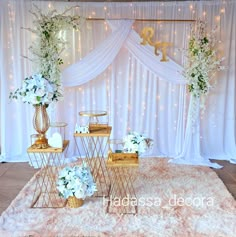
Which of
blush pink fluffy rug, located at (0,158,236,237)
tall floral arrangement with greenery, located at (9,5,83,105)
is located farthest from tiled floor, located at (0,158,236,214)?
tall floral arrangement with greenery, located at (9,5,83,105)

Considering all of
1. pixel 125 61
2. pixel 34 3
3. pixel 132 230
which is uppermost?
pixel 34 3

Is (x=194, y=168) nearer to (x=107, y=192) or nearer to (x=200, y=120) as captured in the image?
(x=200, y=120)

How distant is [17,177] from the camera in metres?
3.66

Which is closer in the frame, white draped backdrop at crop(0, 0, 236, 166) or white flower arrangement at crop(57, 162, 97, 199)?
white flower arrangement at crop(57, 162, 97, 199)

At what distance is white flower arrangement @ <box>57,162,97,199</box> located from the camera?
2.67m

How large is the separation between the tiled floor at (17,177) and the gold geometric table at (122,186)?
1.11 metres

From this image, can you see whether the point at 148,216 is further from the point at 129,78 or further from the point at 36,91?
the point at 129,78

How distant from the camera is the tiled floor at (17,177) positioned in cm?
310

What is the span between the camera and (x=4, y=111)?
4.30m

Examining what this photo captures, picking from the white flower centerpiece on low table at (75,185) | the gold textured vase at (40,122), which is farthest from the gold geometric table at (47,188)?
the white flower centerpiece on low table at (75,185)

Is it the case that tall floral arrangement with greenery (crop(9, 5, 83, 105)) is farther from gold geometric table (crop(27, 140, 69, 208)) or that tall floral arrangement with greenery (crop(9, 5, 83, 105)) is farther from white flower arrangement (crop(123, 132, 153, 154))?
white flower arrangement (crop(123, 132, 153, 154))

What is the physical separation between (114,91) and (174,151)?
A: 4.58 feet

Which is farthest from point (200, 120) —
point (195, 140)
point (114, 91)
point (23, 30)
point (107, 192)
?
point (23, 30)

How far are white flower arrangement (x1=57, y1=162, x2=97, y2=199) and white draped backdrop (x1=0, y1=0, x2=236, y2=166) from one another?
1739 millimetres
